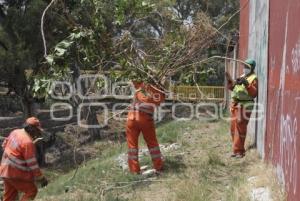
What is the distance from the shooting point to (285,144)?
6621mm

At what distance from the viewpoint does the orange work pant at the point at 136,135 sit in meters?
8.98

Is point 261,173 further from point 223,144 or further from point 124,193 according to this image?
point 223,144

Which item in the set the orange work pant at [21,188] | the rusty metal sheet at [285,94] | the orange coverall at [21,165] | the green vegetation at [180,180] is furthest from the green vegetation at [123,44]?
the green vegetation at [180,180]

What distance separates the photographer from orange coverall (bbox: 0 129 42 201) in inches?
304

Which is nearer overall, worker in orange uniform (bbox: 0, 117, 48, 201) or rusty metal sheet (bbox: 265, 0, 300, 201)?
rusty metal sheet (bbox: 265, 0, 300, 201)

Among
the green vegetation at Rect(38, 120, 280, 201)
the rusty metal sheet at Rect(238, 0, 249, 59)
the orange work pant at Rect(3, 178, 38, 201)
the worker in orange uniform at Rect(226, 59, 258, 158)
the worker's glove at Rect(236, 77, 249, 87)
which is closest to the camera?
the green vegetation at Rect(38, 120, 280, 201)

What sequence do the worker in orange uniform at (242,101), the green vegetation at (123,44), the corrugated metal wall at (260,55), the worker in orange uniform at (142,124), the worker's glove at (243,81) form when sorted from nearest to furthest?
the green vegetation at (123,44) → the worker in orange uniform at (142,124) → the corrugated metal wall at (260,55) → the worker's glove at (243,81) → the worker in orange uniform at (242,101)

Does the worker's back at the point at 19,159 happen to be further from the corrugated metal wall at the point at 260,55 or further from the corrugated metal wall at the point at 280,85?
the corrugated metal wall at the point at 260,55

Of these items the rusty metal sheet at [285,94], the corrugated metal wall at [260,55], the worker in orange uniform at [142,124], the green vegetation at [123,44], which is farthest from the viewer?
the corrugated metal wall at [260,55]

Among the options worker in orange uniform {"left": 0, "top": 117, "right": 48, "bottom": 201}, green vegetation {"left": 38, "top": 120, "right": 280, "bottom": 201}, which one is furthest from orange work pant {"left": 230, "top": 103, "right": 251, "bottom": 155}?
worker in orange uniform {"left": 0, "top": 117, "right": 48, "bottom": 201}

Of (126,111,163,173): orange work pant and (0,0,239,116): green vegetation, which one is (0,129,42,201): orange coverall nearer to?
(0,0,239,116): green vegetation

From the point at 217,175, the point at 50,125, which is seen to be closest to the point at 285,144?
the point at 217,175

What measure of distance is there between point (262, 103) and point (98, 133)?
43.7ft

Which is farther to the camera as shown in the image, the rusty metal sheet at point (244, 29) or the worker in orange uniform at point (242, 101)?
the rusty metal sheet at point (244, 29)
